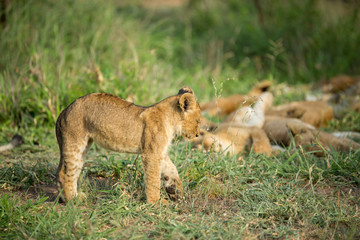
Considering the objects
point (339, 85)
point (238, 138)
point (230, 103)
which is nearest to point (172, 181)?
point (238, 138)

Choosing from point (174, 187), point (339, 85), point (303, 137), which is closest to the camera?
point (174, 187)

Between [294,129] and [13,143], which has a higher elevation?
[13,143]

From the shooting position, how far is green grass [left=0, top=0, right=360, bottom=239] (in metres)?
3.24

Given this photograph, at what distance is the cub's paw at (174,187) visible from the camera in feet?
11.9

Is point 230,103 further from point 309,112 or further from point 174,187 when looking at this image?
point 174,187

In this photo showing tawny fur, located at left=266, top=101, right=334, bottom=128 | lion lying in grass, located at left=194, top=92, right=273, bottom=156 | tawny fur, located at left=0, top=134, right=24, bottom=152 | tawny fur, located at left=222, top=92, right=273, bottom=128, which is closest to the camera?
tawny fur, located at left=0, top=134, right=24, bottom=152

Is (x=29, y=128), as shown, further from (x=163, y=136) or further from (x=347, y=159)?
(x=347, y=159)

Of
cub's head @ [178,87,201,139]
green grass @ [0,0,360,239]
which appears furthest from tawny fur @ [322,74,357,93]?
cub's head @ [178,87,201,139]

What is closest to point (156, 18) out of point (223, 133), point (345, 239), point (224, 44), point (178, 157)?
point (224, 44)

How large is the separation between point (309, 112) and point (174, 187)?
3.57 meters

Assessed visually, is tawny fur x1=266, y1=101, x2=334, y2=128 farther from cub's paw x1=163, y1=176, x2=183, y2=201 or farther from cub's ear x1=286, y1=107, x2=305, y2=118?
cub's paw x1=163, y1=176, x2=183, y2=201

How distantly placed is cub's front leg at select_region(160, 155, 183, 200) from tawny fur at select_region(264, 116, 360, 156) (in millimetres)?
1862

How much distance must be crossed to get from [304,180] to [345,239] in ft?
4.26

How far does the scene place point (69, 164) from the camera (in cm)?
333
